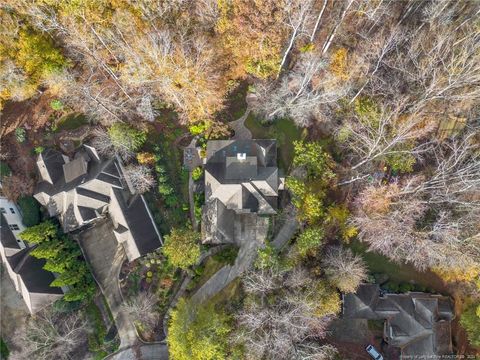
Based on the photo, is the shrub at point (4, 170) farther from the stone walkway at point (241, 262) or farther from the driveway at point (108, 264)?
the stone walkway at point (241, 262)

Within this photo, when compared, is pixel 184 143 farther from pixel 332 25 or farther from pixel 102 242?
pixel 332 25

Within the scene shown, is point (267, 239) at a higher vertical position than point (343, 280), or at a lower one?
higher

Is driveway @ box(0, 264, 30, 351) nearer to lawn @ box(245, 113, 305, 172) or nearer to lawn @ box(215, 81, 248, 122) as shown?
lawn @ box(215, 81, 248, 122)

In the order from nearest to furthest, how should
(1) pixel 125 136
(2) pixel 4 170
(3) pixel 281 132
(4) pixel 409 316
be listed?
(4) pixel 409 316 → (1) pixel 125 136 → (3) pixel 281 132 → (2) pixel 4 170

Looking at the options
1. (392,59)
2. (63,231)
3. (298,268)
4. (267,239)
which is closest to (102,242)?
(63,231)

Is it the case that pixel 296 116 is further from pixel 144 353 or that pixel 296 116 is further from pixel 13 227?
pixel 13 227

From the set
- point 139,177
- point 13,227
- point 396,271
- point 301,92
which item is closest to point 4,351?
point 13,227

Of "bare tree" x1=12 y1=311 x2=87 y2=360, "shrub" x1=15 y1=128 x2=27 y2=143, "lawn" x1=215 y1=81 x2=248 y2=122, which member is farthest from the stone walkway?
"shrub" x1=15 y1=128 x2=27 y2=143

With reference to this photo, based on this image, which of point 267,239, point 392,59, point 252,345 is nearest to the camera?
point 252,345
